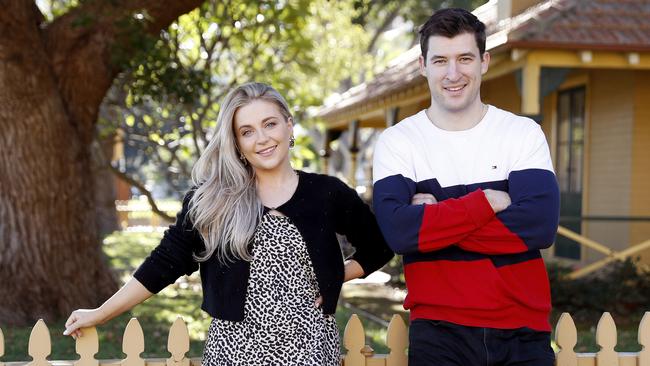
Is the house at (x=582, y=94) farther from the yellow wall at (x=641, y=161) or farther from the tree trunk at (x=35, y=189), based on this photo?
the tree trunk at (x=35, y=189)

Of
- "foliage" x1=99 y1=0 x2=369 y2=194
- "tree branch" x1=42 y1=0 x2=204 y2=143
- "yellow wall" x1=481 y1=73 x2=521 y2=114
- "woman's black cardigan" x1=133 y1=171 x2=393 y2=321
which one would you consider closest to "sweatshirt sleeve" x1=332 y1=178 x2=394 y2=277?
"woman's black cardigan" x1=133 y1=171 x2=393 y2=321

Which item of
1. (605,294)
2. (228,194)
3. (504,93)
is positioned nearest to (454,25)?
(228,194)

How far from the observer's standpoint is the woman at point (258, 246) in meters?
3.10

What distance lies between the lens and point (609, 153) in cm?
1188

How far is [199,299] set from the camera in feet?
37.6

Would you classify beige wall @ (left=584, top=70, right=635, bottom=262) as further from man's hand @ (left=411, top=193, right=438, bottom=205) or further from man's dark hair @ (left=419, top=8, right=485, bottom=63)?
man's hand @ (left=411, top=193, right=438, bottom=205)

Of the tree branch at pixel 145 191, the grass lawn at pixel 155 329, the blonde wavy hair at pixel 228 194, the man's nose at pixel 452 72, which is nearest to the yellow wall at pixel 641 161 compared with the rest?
the grass lawn at pixel 155 329

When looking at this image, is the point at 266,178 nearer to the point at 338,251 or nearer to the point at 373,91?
the point at 338,251

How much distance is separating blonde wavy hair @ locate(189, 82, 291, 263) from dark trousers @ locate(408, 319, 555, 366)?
737mm

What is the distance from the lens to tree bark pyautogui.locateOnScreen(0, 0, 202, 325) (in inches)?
305

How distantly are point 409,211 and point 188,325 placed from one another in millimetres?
6139

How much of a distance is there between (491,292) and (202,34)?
31.6 feet

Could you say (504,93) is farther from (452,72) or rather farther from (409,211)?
(409,211)

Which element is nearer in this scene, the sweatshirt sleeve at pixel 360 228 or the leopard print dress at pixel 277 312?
the leopard print dress at pixel 277 312
